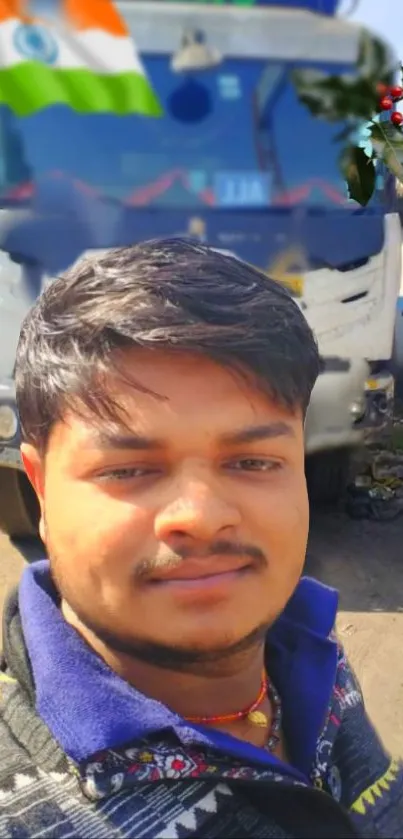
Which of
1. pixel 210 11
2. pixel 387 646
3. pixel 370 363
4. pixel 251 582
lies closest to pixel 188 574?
pixel 251 582

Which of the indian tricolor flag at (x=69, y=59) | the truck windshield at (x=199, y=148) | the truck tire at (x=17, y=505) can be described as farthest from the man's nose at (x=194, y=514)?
the truck tire at (x=17, y=505)

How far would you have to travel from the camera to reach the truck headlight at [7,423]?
2.17 metres

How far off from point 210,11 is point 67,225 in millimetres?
469

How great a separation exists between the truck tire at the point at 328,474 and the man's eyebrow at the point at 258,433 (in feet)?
7.04

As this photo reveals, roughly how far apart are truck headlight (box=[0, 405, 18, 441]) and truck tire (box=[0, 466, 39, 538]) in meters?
0.31

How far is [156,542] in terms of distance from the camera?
562 millimetres

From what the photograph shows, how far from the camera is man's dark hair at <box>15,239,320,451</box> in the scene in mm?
609

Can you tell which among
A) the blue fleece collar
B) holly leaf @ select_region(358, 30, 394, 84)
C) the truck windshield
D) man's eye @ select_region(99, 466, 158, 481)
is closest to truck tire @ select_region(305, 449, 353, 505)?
the truck windshield

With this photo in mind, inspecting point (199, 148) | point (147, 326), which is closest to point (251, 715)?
point (147, 326)

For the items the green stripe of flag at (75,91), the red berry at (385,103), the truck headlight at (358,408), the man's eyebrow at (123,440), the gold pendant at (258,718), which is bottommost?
the truck headlight at (358,408)

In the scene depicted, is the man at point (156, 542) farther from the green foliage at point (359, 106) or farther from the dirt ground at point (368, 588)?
the dirt ground at point (368, 588)

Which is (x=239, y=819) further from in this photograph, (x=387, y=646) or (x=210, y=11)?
(x=387, y=646)

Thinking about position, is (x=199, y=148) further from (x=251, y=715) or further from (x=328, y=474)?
(x=328, y=474)

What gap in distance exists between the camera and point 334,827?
2.16 feet
